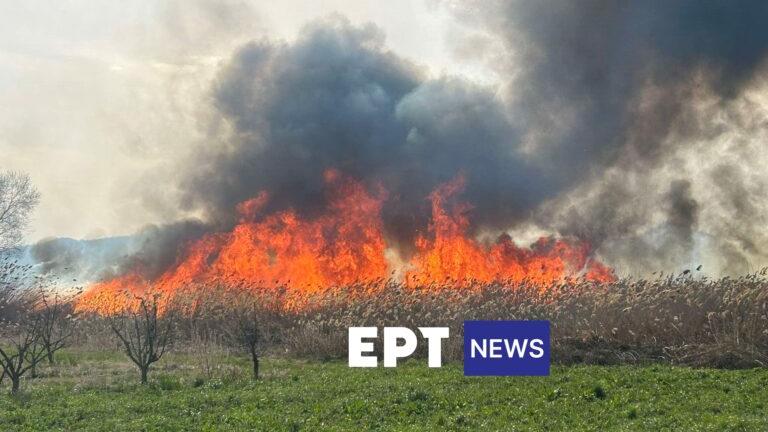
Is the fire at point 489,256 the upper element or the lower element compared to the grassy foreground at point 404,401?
upper

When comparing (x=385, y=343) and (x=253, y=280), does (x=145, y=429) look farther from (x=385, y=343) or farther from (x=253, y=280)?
(x=253, y=280)

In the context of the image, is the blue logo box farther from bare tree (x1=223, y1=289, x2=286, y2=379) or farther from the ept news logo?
bare tree (x1=223, y1=289, x2=286, y2=379)

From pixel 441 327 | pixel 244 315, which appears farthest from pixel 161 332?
pixel 441 327

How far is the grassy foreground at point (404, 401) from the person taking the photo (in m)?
14.2

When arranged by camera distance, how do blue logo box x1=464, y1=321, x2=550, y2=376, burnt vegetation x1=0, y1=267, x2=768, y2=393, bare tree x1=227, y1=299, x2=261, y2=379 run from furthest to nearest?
bare tree x1=227, y1=299, x2=261, y2=379, burnt vegetation x1=0, y1=267, x2=768, y2=393, blue logo box x1=464, y1=321, x2=550, y2=376

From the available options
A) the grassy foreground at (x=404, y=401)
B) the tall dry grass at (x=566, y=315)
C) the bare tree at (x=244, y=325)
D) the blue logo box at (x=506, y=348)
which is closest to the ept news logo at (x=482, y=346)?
the blue logo box at (x=506, y=348)

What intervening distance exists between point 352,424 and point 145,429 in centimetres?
403

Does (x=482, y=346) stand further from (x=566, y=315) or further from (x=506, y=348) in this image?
(x=566, y=315)

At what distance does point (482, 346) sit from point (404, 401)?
512 cm

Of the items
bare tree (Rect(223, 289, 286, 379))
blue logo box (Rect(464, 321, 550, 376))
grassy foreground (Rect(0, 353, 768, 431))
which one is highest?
bare tree (Rect(223, 289, 286, 379))

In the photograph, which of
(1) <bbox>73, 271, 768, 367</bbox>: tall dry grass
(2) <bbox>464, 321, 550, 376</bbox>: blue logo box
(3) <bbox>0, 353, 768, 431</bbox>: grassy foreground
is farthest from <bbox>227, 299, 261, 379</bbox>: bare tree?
(2) <bbox>464, 321, 550, 376</bbox>: blue logo box

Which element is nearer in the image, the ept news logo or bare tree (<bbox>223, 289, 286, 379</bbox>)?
the ept news logo

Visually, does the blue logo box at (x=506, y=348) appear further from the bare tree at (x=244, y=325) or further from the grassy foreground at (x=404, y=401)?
the bare tree at (x=244, y=325)

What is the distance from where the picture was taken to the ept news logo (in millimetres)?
18875
